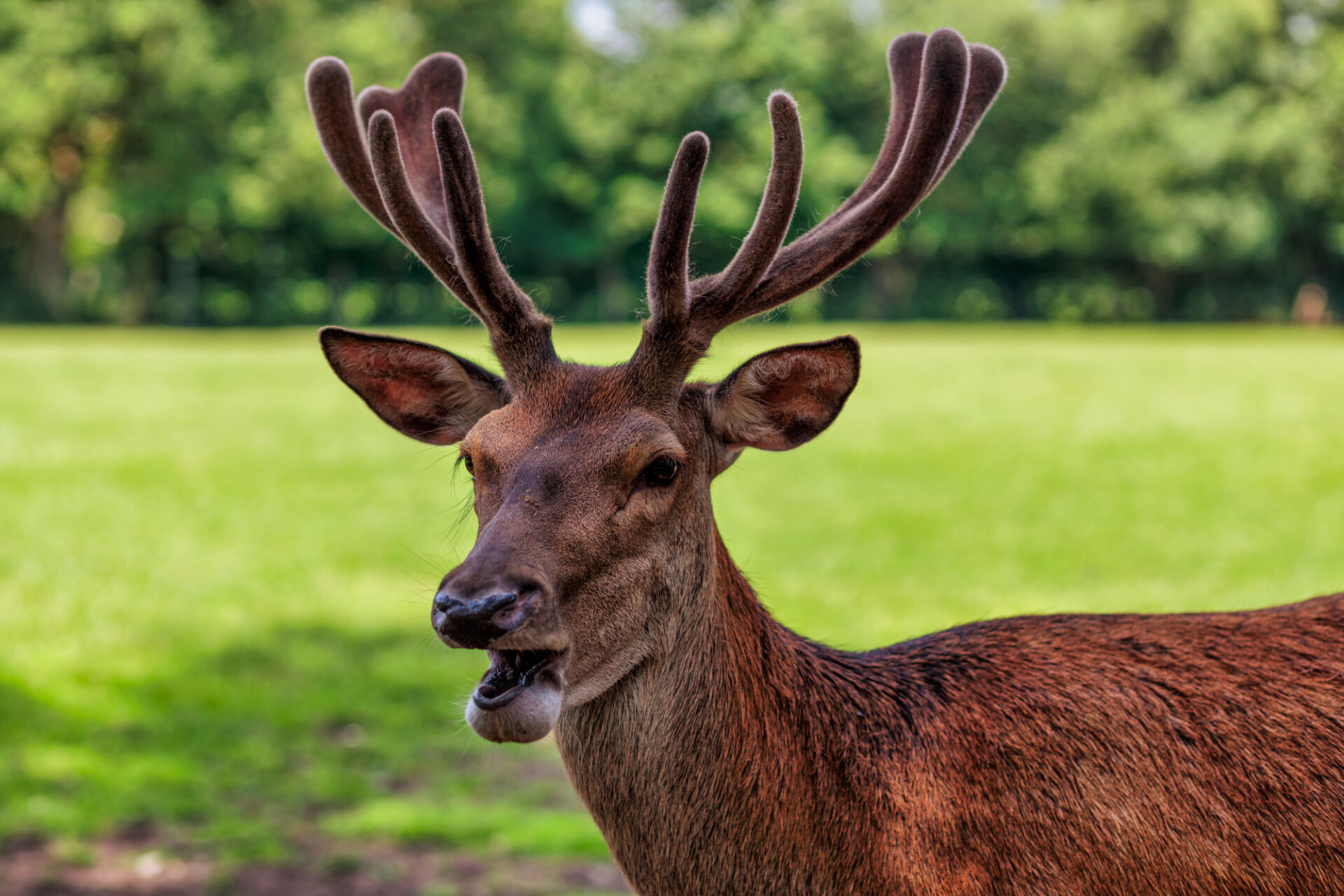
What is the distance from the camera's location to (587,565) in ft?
7.82

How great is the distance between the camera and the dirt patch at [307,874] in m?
5.45

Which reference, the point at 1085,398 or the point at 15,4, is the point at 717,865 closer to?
the point at 1085,398

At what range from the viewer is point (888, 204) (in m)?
2.92

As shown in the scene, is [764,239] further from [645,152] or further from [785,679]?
[645,152]

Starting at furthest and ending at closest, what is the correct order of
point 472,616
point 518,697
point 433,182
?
point 433,182 → point 518,697 → point 472,616

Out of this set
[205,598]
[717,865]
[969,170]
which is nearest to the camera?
[717,865]

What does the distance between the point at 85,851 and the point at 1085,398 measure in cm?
1375

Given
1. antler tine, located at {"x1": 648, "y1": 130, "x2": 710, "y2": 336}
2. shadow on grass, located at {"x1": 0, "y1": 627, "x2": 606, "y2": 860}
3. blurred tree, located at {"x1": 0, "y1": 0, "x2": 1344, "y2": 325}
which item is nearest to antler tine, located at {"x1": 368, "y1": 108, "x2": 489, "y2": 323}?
antler tine, located at {"x1": 648, "y1": 130, "x2": 710, "y2": 336}

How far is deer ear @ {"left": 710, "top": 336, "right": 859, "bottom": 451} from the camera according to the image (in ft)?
8.94

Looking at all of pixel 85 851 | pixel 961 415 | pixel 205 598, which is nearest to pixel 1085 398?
pixel 961 415

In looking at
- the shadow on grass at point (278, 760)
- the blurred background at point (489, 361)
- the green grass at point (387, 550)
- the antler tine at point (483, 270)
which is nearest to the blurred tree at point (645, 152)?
the blurred background at point (489, 361)

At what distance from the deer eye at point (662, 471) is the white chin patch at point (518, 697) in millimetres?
412

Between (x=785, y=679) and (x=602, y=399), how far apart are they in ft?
2.43

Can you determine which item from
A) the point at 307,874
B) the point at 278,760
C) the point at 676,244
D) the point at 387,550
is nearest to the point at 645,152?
the point at 387,550
